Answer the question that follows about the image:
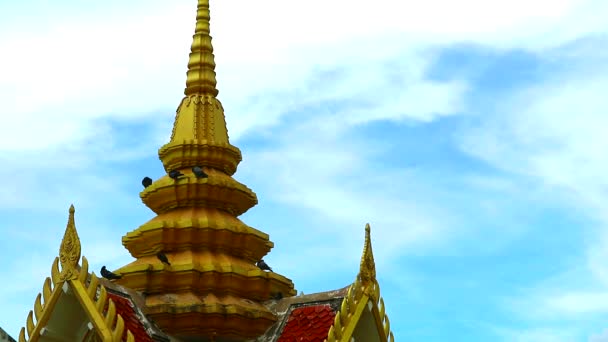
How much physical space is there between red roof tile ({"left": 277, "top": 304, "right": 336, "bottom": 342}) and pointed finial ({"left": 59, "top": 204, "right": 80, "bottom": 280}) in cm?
385

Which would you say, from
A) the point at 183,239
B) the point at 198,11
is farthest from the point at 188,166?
the point at 198,11

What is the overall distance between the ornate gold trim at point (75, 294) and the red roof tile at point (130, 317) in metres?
0.55

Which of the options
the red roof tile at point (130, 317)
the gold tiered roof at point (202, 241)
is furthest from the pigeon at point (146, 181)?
the red roof tile at point (130, 317)

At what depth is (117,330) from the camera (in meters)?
22.5

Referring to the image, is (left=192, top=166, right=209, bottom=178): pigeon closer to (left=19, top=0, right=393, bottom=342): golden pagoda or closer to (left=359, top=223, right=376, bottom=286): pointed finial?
(left=19, top=0, right=393, bottom=342): golden pagoda

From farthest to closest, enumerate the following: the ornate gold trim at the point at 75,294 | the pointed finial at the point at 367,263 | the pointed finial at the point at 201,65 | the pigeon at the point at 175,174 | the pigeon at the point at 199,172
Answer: the pointed finial at the point at 201,65 < the pigeon at the point at 175,174 < the pigeon at the point at 199,172 < the pointed finial at the point at 367,263 < the ornate gold trim at the point at 75,294

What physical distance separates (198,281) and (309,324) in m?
1.99

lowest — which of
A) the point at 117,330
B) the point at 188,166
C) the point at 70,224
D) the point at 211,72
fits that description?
the point at 117,330

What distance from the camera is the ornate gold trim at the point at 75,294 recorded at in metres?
22.6

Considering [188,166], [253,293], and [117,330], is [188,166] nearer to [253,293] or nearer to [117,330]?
[253,293]

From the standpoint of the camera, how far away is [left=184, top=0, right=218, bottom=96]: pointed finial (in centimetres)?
2784

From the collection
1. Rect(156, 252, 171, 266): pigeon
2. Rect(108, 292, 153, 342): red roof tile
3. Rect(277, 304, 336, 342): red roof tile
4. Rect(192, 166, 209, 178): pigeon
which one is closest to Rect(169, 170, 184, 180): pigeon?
Rect(192, 166, 209, 178): pigeon

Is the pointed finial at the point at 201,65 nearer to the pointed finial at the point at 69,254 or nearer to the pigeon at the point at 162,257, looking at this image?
the pigeon at the point at 162,257

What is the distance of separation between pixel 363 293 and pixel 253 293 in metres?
2.18
